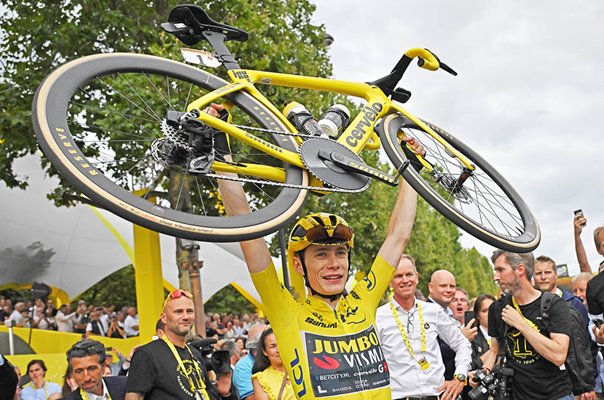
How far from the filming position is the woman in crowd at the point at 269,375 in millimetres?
5457

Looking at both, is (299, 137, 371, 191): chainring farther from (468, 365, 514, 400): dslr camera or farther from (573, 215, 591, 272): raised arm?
(573, 215, 591, 272): raised arm

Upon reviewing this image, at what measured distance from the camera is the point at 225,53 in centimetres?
422

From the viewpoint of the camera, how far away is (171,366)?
5324 mm

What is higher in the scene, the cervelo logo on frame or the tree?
the tree

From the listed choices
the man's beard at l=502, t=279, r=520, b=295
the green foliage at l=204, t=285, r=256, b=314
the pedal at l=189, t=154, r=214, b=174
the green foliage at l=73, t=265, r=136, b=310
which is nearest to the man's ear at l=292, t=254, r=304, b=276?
the pedal at l=189, t=154, r=214, b=174

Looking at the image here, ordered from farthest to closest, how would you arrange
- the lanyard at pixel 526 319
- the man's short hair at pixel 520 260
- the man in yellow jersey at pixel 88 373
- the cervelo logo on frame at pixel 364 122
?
the man in yellow jersey at pixel 88 373 → the man's short hair at pixel 520 260 → the lanyard at pixel 526 319 → the cervelo logo on frame at pixel 364 122

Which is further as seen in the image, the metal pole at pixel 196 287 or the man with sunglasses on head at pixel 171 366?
the metal pole at pixel 196 287

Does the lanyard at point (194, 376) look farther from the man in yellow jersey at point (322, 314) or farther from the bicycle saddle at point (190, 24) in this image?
the bicycle saddle at point (190, 24)

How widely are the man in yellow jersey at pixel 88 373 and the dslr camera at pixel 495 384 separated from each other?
283 centimetres

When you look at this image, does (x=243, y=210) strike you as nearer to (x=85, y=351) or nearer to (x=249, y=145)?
(x=249, y=145)

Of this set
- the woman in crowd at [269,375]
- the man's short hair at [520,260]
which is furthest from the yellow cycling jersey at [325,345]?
the man's short hair at [520,260]

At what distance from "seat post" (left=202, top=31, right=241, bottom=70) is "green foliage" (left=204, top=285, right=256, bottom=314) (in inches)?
1273

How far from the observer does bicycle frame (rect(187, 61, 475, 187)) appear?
371cm

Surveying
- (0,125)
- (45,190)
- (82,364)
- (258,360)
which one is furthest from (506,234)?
(45,190)
